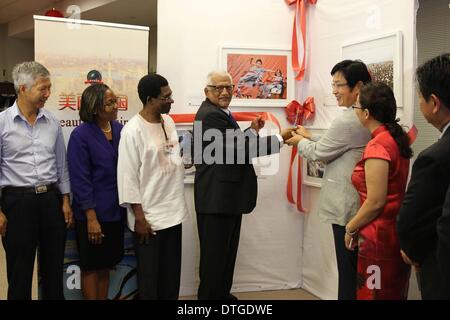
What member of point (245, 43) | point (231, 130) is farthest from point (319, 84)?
point (231, 130)

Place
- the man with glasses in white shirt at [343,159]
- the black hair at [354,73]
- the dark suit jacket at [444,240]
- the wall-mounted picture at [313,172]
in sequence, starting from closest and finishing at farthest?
the dark suit jacket at [444,240], the man with glasses in white shirt at [343,159], the black hair at [354,73], the wall-mounted picture at [313,172]

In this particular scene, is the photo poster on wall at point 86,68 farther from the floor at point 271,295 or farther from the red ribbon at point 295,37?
the red ribbon at point 295,37

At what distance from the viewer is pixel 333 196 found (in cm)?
251

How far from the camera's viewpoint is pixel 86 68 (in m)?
3.03

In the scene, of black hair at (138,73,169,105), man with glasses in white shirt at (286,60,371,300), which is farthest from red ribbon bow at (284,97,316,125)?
black hair at (138,73,169,105)

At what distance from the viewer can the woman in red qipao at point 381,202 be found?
6.93 ft

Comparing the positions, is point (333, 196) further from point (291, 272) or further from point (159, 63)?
point (159, 63)

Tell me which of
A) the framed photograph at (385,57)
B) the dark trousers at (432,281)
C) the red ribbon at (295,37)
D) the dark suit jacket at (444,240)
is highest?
the red ribbon at (295,37)

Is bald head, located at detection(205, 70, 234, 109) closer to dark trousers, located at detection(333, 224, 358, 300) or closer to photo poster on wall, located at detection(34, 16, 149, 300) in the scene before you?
photo poster on wall, located at detection(34, 16, 149, 300)

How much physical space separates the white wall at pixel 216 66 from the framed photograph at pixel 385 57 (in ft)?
2.76

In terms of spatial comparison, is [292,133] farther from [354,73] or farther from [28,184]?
[28,184]

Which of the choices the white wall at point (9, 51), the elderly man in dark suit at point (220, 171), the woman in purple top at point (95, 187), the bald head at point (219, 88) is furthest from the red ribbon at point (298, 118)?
the white wall at point (9, 51)

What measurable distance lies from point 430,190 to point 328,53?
203 centimetres

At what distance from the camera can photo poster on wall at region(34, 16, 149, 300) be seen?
291cm
